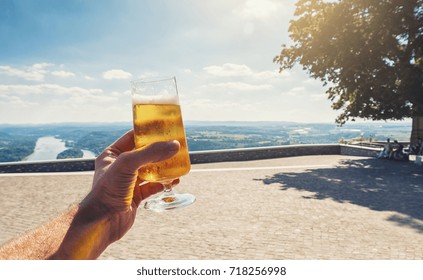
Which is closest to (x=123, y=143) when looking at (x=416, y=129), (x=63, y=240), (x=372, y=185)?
(x=63, y=240)

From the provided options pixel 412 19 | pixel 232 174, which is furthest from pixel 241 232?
pixel 412 19

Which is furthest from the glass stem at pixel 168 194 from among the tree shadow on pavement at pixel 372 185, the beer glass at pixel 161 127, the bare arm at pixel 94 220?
the tree shadow on pavement at pixel 372 185

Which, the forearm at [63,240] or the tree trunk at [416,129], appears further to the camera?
the tree trunk at [416,129]

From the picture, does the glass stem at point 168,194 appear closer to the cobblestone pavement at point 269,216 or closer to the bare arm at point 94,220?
the bare arm at point 94,220

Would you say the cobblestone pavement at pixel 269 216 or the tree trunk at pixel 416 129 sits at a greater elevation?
the tree trunk at pixel 416 129

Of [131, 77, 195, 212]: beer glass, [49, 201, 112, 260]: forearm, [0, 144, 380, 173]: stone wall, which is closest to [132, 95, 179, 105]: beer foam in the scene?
[131, 77, 195, 212]: beer glass

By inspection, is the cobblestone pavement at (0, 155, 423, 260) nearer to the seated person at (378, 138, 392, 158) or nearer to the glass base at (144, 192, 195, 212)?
the glass base at (144, 192, 195, 212)
